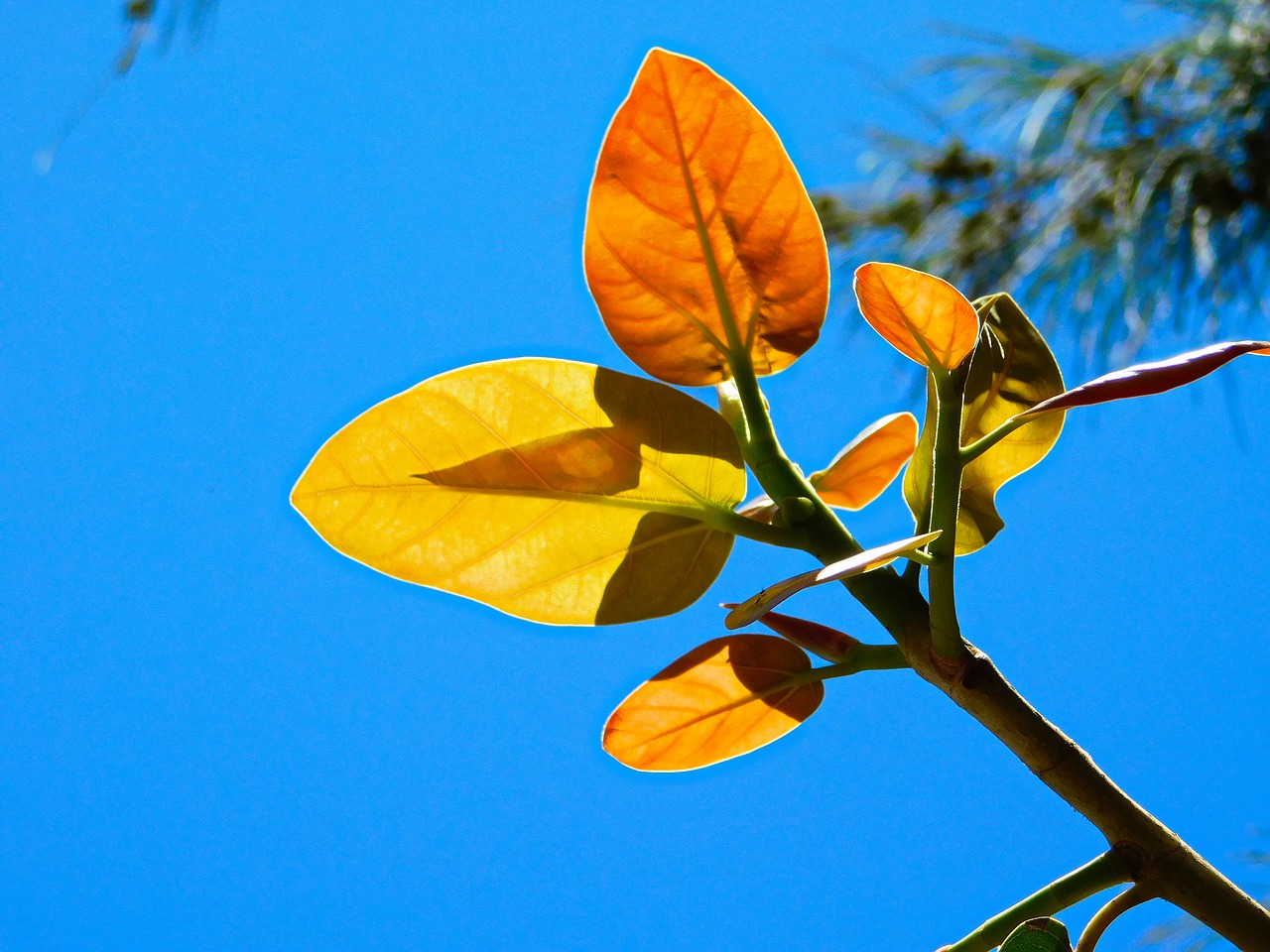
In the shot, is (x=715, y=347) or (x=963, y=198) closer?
(x=715, y=347)

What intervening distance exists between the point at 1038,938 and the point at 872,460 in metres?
0.10

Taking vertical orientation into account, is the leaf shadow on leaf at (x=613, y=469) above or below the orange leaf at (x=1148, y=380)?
above

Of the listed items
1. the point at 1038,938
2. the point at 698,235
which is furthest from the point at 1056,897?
the point at 698,235

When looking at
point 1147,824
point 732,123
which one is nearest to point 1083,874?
point 1147,824

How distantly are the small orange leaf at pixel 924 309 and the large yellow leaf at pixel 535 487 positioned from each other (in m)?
0.03

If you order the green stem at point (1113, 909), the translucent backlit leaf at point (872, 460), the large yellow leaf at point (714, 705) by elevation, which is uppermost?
the translucent backlit leaf at point (872, 460)

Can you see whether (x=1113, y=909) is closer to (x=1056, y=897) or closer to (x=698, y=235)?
(x=1056, y=897)

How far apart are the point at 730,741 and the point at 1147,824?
0.26ft

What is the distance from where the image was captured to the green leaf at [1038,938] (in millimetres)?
151

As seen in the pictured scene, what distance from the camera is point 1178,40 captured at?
1.05m

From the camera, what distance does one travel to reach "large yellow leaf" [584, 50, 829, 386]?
17 centimetres

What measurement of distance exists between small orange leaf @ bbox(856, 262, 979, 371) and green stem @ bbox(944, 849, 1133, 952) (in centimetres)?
8

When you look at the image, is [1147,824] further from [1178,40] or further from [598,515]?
[1178,40]

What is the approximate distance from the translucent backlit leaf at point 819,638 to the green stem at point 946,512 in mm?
25
